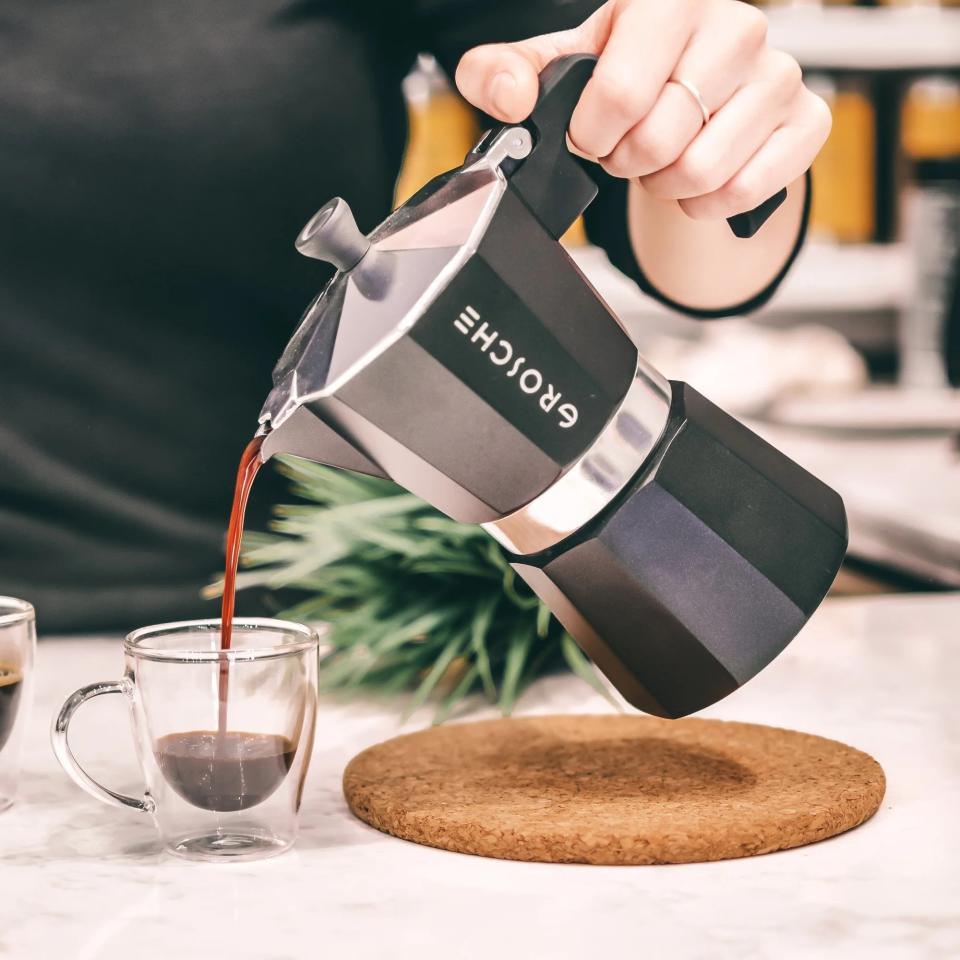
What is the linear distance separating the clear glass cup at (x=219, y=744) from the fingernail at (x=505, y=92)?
26cm

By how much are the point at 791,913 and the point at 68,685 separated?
0.55 meters

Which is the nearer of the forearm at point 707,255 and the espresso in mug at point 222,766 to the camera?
the espresso in mug at point 222,766

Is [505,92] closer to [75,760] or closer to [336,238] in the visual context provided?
[336,238]

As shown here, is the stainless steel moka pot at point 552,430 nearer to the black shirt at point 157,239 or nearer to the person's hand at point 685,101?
the person's hand at point 685,101

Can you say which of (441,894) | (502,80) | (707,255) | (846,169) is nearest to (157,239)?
(707,255)

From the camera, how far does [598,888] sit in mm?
600

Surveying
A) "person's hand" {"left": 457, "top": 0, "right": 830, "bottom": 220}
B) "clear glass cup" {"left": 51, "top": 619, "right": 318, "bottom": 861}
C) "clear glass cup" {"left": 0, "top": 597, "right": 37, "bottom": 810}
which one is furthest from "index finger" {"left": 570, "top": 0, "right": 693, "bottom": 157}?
"clear glass cup" {"left": 0, "top": 597, "right": 37, "bottom": 810}

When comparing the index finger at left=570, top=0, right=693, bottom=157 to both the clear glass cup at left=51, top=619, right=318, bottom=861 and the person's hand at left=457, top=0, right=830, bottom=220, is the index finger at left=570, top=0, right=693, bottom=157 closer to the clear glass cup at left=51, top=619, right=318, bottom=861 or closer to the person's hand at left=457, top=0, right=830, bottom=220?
the person's hand at left=457, top=0, right=830, bottom=220

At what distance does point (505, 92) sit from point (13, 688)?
1.28ft

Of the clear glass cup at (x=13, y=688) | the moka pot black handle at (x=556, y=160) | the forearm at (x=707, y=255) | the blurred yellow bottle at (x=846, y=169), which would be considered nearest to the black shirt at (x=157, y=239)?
the forearm at (x=707, y=255)

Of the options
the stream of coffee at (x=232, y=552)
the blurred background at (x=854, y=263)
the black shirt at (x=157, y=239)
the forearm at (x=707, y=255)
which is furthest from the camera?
the blurred background at (x=854, y=263)

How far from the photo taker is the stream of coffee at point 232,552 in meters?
0.65

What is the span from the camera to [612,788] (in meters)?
0.71

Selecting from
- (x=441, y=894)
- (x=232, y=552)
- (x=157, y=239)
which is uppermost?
(x=157, y=239)
